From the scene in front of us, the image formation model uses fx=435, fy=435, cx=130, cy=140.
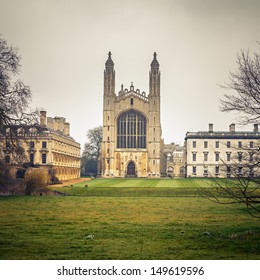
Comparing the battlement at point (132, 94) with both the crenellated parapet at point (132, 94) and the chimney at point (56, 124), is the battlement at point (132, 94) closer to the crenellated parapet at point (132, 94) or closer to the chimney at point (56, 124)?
the crenellated parapet at point (132, 94)

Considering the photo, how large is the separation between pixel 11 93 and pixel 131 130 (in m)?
38.0

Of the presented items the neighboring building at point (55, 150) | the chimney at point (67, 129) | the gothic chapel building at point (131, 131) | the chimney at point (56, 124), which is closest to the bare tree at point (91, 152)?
the gothic chapel building at point (131, 131)

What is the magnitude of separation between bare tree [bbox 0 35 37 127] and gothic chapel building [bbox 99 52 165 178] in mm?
35760

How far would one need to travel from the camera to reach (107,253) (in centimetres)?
805

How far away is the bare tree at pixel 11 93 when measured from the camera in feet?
48.8

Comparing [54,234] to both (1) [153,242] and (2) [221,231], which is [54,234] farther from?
(2) [221,231]

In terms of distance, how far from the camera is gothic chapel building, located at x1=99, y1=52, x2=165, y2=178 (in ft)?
172

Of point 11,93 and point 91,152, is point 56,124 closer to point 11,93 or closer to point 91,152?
point 91,152

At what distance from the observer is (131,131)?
53.7 meters

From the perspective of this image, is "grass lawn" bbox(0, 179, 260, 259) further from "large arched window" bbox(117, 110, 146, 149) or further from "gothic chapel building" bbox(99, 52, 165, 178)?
"large arched window" bbox(117, 110, 146, 149)

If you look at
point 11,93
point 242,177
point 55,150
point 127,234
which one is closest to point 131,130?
point 55,150
